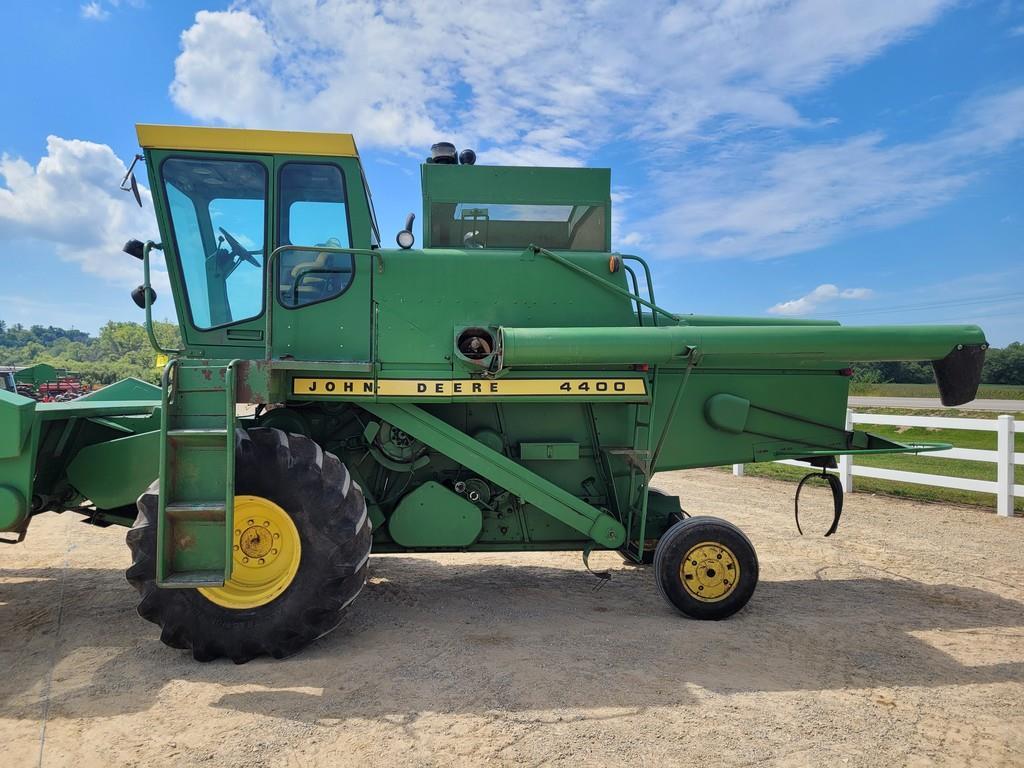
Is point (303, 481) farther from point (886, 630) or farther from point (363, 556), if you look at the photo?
point (886, 630)

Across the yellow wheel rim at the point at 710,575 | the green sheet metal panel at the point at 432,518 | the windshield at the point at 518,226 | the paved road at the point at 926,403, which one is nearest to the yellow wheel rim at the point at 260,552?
the green sheet metal panel at the point at 432,518

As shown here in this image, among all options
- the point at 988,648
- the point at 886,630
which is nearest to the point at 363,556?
the point at 886,630

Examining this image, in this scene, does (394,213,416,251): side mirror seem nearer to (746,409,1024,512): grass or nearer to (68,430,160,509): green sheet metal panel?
(68,430,160,509): green sheet metal panel

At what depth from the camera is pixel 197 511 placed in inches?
159

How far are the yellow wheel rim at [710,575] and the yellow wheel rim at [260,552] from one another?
2814mm

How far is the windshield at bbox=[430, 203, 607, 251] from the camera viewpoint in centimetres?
557

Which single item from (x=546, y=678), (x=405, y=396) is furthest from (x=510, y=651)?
(x=405, y=396)

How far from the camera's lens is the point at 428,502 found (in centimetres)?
510

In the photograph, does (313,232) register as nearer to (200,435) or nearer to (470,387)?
(470,387)

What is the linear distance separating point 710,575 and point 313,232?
3.96 metres

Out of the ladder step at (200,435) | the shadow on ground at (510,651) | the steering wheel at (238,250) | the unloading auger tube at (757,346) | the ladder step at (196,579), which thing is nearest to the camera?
the shadow on ground at (510,651)

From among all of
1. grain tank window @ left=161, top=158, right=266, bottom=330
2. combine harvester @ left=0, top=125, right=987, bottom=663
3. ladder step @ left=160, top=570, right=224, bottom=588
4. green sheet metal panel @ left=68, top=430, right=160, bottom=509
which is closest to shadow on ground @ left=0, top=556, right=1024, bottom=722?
combine harvester @ left=0, top=125, right=987, bottom=663

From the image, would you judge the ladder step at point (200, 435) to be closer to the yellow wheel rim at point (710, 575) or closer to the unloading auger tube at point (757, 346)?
the unloading auger tube at point (757, 346)

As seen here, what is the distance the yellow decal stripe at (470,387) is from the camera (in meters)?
4.82
